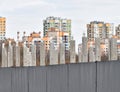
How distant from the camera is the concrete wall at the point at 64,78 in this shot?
27.9ft

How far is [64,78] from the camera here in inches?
401

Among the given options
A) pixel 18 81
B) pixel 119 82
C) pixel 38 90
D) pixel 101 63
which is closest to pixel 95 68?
pixel 101 63

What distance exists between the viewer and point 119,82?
26.8 ft

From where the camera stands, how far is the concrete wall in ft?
27.9

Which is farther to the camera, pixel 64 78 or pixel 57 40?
pixel 57 40

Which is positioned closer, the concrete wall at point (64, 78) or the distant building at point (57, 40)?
the concrete wall at point (64, 78)

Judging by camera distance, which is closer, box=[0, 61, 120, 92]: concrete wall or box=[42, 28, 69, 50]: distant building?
box=[0, 61, 120, 92]: concrete wall

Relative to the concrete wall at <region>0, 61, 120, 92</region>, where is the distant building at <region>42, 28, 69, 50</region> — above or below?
above

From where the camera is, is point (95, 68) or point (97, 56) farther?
point (97, 56)

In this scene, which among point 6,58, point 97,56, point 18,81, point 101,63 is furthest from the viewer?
A: point 6,58

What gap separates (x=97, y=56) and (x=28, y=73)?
251 centimetres

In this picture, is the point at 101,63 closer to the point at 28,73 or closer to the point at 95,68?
the point at 95,68

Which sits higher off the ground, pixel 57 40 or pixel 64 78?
pixel 57 40

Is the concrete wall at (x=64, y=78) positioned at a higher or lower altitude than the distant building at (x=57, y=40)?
lower
